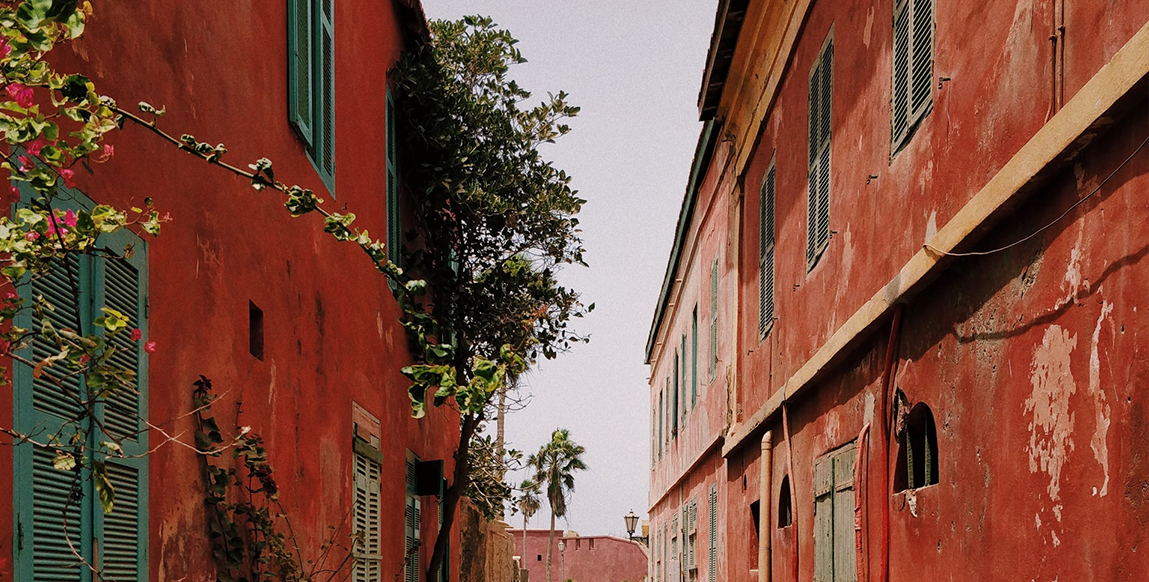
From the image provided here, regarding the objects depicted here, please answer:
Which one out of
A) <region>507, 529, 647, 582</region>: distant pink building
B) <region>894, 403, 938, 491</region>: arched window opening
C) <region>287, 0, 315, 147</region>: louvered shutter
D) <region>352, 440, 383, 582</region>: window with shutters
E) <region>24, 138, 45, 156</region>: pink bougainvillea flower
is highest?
<region>287, 0, 315, 147</region>: louvered shutter

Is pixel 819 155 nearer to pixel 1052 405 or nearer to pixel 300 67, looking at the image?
pixel 300 67

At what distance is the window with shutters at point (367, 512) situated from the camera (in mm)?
9367

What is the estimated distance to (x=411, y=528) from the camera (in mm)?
12469

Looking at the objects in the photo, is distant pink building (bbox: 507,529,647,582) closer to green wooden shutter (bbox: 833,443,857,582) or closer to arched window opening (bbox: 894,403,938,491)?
green wooden shutter (bbox: 833,443,857,582)

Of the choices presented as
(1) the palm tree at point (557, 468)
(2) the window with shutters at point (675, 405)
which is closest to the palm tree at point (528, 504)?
(1) the palm tree at point (557, 468)

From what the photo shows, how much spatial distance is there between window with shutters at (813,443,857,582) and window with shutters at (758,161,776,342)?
2410mm

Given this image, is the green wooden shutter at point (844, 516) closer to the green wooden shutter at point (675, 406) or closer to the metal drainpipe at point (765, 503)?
the metal drainpipe at point (765, 503)

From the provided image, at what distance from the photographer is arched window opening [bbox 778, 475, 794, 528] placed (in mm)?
10289

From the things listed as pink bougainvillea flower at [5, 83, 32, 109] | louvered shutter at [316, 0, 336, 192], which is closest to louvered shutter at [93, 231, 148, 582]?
pink bougainvillea flower at [5, 83, 32, 109]

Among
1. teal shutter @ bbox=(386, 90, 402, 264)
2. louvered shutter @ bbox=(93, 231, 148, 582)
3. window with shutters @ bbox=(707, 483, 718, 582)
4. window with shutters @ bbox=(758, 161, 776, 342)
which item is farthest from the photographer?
window with shutters @ bbox=(707, 483, 718, 582)

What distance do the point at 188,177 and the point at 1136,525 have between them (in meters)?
3.94

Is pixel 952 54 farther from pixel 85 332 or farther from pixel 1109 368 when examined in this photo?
pixel 85 332

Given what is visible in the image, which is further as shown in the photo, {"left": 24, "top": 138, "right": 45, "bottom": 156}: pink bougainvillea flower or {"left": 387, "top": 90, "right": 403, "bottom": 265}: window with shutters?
{"left": 387, "top": 90, "right": 403, "bottom": 265}: window with shutters

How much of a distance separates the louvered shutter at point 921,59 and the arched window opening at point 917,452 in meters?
1.50
